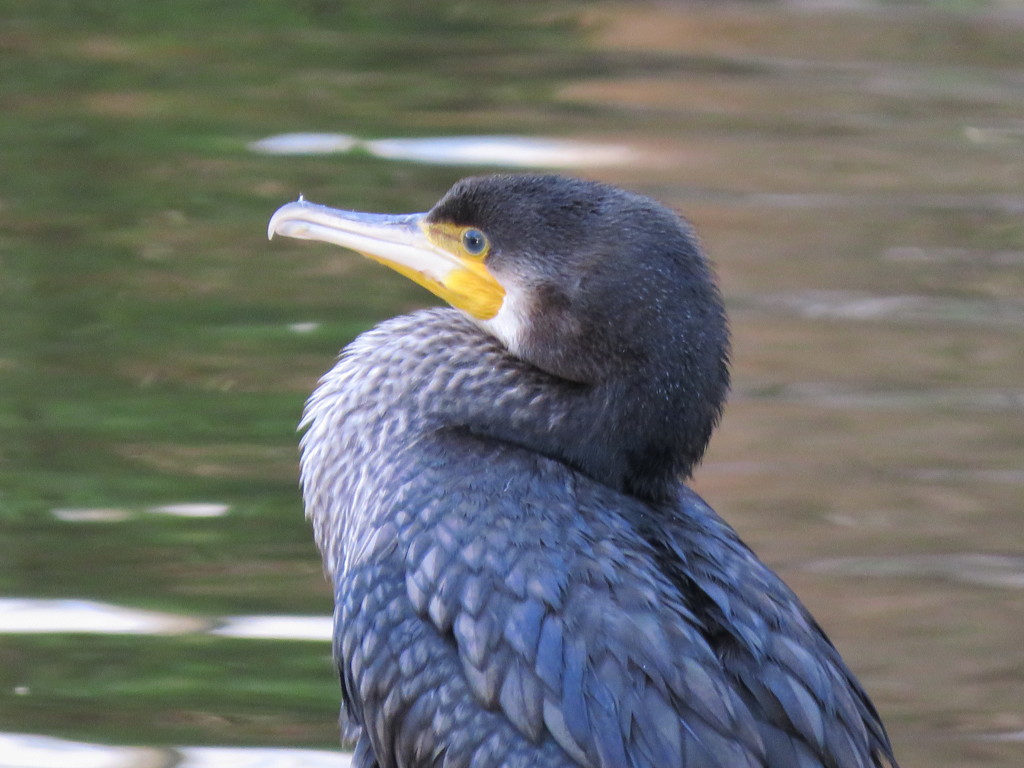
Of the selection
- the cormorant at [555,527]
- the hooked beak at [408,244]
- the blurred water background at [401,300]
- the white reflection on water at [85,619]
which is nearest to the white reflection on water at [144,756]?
the blurred water background at [401,300]

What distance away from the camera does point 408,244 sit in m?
3.51

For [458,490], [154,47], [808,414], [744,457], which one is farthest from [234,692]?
[154,47]

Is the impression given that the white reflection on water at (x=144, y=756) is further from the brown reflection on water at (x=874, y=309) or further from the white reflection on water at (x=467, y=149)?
the white reflection on water at (x=467, y=149)

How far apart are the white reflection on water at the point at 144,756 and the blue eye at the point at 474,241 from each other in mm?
1184

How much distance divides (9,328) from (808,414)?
2415mm

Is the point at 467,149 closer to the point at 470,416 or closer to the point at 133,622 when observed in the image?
the point at 133,622

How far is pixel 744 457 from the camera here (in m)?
5.41

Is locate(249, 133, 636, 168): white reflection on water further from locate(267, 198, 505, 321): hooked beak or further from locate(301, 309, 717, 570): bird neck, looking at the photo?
locate(301, 309, 717, 570): bird neck

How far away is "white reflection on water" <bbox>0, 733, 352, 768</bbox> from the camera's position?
4.01m

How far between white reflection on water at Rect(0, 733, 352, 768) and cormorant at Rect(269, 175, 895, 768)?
2.21ft

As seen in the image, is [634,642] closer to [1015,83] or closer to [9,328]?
[9,328]

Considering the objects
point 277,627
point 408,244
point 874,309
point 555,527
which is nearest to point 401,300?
point 874,309

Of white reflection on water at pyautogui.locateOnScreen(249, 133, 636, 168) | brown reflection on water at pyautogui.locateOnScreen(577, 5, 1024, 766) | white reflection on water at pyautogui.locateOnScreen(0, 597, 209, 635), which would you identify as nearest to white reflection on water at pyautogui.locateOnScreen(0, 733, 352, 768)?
white reflection on water at pyautogui.locateOnScreen(0, 597, 209, 635)

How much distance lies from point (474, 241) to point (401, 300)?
2756 mm
